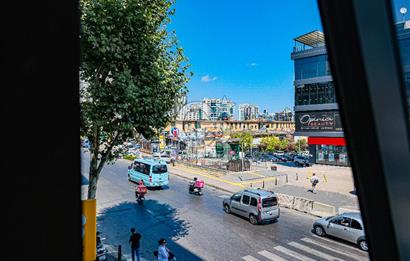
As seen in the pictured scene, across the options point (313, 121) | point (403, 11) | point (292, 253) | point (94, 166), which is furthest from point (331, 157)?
point (403, 11)

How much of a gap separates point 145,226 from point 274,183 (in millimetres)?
9923

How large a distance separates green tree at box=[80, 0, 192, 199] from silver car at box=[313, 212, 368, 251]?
18.6 ft

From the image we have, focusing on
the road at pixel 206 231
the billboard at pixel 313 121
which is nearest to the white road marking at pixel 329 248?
the road at pixel 206 231

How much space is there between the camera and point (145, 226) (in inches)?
392

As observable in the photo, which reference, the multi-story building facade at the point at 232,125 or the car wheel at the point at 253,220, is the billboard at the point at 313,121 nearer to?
the car wheel at the point at 253,220

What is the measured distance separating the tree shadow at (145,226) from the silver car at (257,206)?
6.60 feet

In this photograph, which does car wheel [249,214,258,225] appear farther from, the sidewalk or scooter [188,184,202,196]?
scooter [188,184,202,196]

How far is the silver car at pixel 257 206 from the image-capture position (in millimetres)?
10078

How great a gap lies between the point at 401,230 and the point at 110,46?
489 centimetres

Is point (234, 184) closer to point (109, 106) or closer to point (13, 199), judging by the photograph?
point (109, 106)

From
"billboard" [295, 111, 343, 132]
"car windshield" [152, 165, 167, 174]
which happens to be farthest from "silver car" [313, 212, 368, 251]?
"billboard" [295, 111, 343, 132]

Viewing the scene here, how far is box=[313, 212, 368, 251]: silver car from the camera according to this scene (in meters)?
7.92

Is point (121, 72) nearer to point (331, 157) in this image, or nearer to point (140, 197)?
point (140, 197)

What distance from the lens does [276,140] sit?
36062 mm
